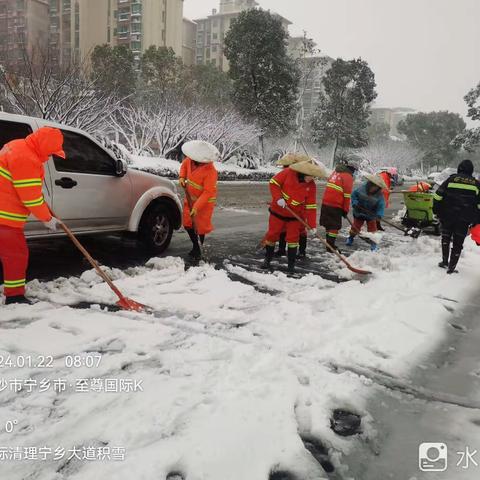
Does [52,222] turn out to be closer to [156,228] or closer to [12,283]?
[12,283]

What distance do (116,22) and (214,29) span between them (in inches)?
997

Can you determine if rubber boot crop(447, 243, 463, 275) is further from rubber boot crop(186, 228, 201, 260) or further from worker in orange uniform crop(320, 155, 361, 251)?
rubber boot crop(186, 228, 201, 260)

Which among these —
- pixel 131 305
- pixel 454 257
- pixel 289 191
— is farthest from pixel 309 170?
pixel 131 305

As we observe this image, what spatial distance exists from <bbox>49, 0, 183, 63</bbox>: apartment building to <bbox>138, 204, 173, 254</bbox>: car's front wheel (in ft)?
183

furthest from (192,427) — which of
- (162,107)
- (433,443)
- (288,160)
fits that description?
(162,107)

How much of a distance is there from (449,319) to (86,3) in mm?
65299

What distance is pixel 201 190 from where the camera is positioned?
6324mm

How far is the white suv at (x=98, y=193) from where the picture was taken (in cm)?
492

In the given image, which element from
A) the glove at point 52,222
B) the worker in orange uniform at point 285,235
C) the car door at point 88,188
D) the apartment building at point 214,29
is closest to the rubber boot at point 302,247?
the worker in orange uniform at point 285,235

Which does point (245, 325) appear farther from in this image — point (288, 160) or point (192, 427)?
point (288, 160)

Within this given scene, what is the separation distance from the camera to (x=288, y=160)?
699 centimetres

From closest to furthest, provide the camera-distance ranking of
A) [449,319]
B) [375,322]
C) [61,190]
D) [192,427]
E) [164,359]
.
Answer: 1. [192,427]
2. [164,359]
3. [375,322]
4. [449,319]
5. [61,190]

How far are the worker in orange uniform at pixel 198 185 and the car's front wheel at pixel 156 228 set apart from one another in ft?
0.93

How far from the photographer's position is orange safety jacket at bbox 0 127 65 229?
3.91 m
